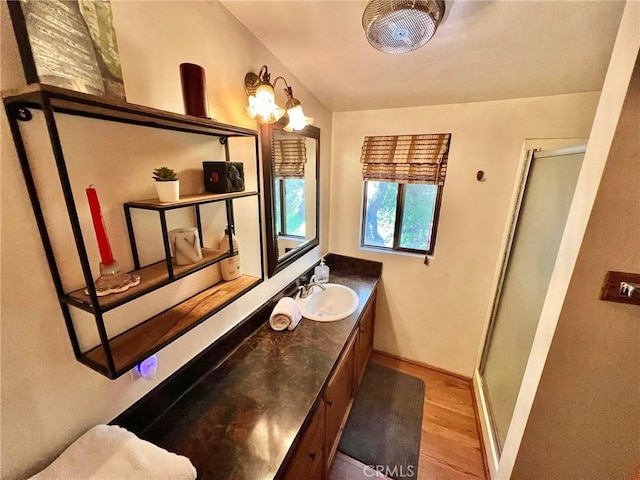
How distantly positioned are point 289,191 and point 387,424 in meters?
1.78

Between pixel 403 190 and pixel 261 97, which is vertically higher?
pixel 261 97

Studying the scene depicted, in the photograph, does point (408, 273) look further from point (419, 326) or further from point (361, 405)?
point (361, 405)

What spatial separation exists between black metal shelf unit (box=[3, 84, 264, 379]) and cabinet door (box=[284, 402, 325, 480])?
615 mm

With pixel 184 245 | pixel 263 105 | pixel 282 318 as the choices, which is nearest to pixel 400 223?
pixel 282 318

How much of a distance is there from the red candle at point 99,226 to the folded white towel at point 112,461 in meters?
0.49

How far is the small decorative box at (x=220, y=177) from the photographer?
0.93 m

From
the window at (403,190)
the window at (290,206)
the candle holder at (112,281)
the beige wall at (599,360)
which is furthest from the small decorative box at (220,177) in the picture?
the window at (403,190)

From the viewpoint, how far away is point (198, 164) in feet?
3.09

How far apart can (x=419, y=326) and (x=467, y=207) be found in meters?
1.12

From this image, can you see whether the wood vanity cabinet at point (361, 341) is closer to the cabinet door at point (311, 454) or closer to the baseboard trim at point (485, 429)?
the cabinet door at point (311, 454)

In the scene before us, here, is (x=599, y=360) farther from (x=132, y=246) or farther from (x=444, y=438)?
(x=132, y=246)

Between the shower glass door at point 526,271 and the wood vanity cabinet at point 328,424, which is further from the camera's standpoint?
the shower glass door at point 526,271

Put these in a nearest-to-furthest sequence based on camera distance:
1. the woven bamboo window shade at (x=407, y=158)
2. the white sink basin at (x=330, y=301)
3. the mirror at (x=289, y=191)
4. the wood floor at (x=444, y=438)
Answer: the mirror at (x=289, y=191) → the wood floor at (x=444, y=438) → the white sink basin at (x=330, y=301) → the woven bamboo window shade at (x=407, y=158)

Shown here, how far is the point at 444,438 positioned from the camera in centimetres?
169
